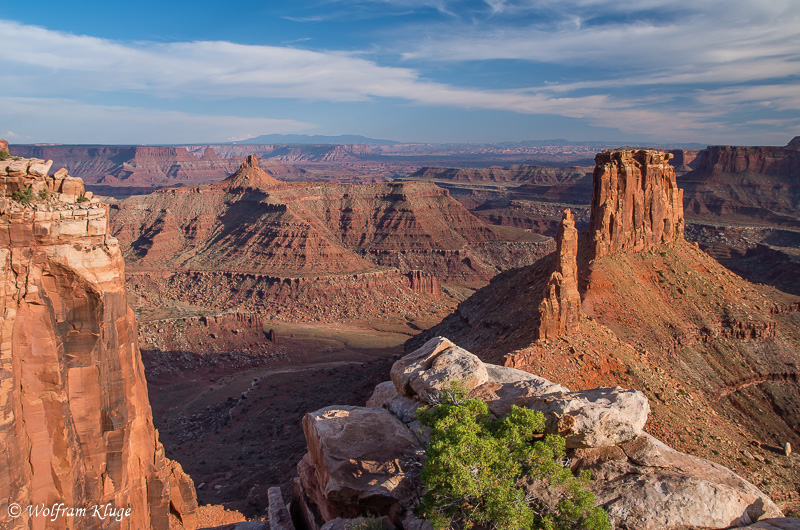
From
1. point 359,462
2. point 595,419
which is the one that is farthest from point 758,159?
point 359,462

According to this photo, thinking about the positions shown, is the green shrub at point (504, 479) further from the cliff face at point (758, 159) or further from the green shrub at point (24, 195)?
the cliff face at point (758, 159)

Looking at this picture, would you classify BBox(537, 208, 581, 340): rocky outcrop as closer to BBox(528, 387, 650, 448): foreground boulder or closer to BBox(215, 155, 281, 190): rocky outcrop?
BBox(528, 387, 650, 448): foreground boulder

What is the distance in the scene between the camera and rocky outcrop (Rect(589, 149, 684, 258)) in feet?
146

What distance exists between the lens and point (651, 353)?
3544cm

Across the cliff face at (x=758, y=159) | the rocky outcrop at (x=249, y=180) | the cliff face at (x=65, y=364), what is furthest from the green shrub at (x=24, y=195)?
the cliff face at (x=758, y=159)

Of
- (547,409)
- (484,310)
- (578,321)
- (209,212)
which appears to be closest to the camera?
(547,409)

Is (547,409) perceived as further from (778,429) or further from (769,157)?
(769,157)

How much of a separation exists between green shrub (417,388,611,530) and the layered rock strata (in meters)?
0.97

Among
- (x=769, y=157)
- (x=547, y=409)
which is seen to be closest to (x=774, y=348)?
(x=547, y=409)

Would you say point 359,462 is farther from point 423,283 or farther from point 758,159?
point 758,159

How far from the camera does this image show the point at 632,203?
45.9 metres

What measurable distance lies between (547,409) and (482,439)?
235 cm

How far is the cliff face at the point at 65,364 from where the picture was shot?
11954mm

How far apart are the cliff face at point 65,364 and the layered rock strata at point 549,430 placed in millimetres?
5626
